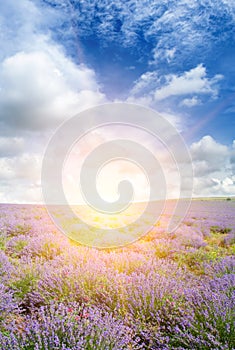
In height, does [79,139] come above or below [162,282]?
above

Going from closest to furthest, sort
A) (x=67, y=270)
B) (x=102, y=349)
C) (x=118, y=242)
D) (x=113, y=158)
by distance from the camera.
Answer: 1. (x=102, y=349)
2. (x=67, y=270)
3. (x=118, y=242)
4. (x=113, y=158)

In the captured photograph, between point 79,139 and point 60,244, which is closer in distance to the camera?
point 60,244

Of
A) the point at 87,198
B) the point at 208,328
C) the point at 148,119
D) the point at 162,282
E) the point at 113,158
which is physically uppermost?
the point at 148,119

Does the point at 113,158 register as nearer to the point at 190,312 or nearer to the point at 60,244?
the point at 60,244

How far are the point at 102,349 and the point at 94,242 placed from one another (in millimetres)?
4273

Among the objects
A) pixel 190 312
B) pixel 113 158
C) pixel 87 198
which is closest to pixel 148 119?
pixel 113 158

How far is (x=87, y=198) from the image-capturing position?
8578 millimetres

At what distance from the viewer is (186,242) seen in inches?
274

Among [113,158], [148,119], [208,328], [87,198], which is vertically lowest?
[208,328]

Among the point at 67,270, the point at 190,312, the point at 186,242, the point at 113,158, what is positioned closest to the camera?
the point at 190,312

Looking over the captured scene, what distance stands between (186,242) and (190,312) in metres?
4.44

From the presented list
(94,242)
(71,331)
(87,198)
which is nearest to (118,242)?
(94,242)

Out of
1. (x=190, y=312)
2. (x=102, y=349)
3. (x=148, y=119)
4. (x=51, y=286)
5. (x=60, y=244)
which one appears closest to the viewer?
(x=102, y=349)

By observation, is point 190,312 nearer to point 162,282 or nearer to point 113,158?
point 162,282
